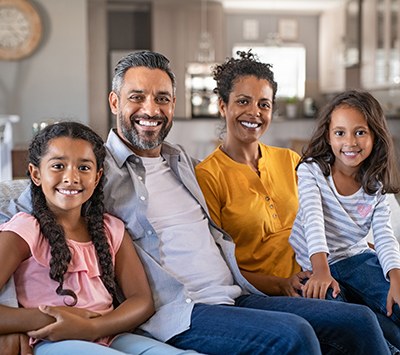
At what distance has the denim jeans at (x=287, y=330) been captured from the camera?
1.56 m

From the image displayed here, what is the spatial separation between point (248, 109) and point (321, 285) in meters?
0.66

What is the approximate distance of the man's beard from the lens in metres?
1.94

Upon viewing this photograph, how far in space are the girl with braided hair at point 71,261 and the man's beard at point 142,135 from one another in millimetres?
219

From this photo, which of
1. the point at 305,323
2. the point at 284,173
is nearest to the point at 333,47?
the point at 284,173

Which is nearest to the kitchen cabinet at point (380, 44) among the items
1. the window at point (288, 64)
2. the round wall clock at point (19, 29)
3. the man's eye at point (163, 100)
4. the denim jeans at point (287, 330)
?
the window at point (288, 64)

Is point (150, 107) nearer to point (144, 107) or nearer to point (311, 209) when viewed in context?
point (144, 107)

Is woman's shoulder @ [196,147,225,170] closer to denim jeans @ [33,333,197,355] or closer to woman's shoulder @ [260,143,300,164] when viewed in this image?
woman's shoulder @ [260,143,300,164]

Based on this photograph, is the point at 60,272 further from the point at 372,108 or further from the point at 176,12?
the point at 176,12

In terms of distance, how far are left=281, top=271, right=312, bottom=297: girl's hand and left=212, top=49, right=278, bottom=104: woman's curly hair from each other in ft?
2.13

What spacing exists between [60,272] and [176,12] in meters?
7.73

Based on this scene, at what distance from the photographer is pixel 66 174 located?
1.62 metres

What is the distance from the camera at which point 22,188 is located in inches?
75.8

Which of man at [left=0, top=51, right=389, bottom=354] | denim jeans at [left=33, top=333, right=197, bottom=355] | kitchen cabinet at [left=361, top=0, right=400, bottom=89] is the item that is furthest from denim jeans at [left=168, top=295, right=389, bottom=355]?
kitchen cabinet at [left=361, top=0, right=400, bottom=89]

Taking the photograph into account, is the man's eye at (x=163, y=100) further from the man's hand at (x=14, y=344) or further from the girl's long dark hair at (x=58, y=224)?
the man's hand at (x=14, y=344)
